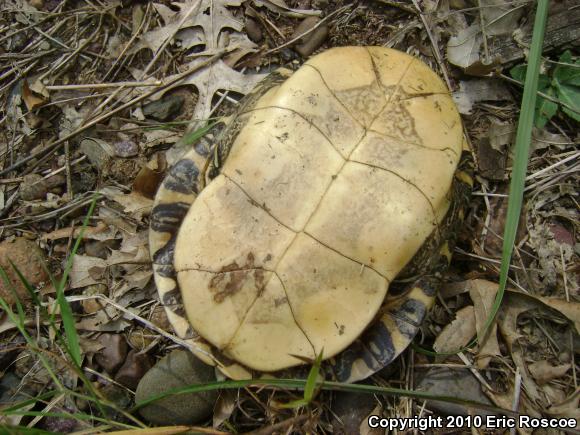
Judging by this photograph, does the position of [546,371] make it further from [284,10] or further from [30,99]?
[30,99]

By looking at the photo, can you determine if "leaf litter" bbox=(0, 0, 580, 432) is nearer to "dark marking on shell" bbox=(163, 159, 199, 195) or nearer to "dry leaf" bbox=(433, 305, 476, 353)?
"dry leaf" bbox=(433, 305, 476, 353)

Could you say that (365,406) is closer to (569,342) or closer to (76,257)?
(569,342)

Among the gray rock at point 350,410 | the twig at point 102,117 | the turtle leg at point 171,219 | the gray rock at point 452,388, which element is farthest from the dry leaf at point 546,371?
the twig at point 102,117

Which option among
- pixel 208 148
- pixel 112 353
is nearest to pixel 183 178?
pixel 208 148

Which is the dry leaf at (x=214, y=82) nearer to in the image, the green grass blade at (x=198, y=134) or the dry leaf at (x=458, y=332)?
the green grass blade at (x=198, y=134)

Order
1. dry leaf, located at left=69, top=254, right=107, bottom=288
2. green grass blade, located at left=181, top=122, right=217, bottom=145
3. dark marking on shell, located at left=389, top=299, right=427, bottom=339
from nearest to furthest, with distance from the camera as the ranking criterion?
dark marking on shell, located at left=389, top=299, right=427, bottom=339 → green grass blade, located at left=181, top=122, right=217, bottom=145 → dry leaf, located at left=69, top=254, right=107, bottom=288

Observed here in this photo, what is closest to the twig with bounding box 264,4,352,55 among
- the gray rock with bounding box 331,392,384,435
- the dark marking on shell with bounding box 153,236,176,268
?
the dark marking on shell with bounding box 153,236,176,268

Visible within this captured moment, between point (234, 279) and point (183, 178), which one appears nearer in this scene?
point (234, 279)
